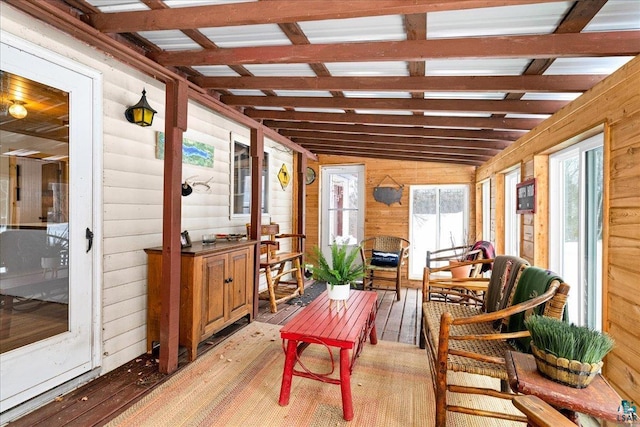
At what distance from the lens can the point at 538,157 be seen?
292 centimetres

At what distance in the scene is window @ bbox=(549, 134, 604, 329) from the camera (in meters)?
2.21

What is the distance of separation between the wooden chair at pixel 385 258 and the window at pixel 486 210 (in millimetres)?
1156

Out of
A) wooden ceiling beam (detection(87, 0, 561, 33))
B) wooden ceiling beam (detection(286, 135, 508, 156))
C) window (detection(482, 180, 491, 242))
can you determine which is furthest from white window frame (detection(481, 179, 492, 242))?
wooden ceiling beam (detection(87, 0, 561, 33))

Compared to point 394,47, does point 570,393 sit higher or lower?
lower

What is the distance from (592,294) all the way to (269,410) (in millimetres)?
2322

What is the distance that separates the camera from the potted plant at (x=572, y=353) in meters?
1.18

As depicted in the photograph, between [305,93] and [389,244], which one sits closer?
[305,93]

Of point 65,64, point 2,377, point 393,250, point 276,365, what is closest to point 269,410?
point 276,365

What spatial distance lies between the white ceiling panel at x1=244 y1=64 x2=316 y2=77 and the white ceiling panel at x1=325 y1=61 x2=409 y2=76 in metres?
0.19

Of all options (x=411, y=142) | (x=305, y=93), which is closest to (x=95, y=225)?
(x=305, y=93)

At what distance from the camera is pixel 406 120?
340 centimetres

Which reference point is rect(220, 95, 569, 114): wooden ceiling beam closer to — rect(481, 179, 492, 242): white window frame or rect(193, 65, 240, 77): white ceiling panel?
rect(193, 65, 240, 77): white ceiling panel

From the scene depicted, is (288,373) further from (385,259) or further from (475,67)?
(385,259)

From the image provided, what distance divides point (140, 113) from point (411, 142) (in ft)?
10.2
